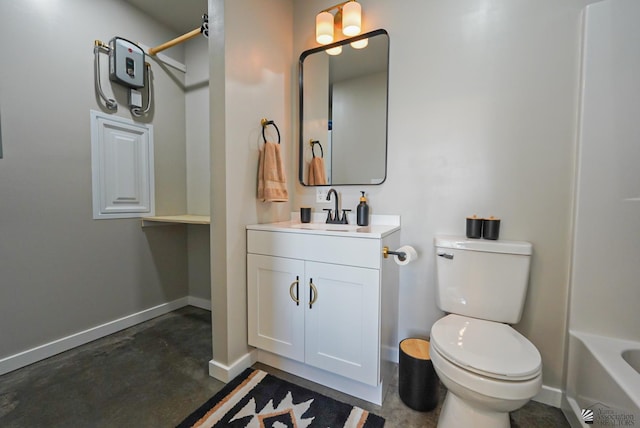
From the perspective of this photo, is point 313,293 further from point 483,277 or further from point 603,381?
point 603,381

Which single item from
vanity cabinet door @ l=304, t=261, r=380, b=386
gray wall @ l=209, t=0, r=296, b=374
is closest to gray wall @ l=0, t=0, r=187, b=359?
gray wall @ l=209, t=0, r=296, b=374

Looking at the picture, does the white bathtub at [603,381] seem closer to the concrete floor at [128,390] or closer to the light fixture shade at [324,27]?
the concrete floor at [128,390]

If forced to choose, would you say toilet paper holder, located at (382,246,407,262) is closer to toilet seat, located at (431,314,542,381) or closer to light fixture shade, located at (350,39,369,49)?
toilet seat, located at (431,314,542,381)

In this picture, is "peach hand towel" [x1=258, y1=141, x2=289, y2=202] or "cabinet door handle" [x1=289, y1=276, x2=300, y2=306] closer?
"cabinet door handle" [x1=289, y1=276, x2=300, y2=306]

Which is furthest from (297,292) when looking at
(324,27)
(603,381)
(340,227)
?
(324,27)

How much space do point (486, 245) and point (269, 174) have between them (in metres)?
1.26

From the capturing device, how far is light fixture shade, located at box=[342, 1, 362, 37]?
1.63 meters

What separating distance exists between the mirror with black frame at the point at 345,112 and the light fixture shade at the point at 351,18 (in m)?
0.08

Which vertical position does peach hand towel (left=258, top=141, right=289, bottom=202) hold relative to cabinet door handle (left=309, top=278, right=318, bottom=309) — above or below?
above

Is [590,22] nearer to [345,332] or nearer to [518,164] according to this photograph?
[518,164]

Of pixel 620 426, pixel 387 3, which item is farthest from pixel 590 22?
pixel 620 426

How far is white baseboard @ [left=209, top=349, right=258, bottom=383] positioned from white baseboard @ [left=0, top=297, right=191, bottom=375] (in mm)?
1053

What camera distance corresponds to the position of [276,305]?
59.9 inches

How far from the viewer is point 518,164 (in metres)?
1.38
